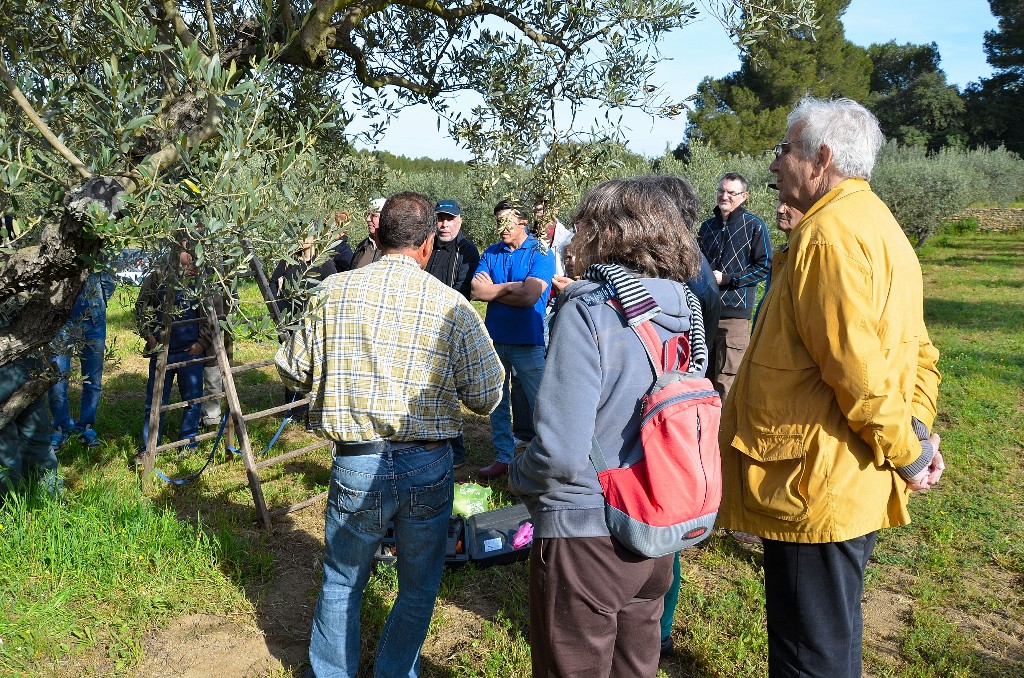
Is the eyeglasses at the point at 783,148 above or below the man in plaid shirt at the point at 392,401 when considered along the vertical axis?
above

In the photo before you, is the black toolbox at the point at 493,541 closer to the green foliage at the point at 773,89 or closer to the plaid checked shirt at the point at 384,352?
the plaid checked shirt at the point at 384,352

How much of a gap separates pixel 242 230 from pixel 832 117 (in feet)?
6.86

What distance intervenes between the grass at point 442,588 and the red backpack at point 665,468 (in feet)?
5.48

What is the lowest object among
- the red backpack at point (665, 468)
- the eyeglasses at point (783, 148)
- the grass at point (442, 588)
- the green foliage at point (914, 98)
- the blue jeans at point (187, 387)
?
the grass at point (442, 588)

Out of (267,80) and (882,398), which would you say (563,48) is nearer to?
(267,80)

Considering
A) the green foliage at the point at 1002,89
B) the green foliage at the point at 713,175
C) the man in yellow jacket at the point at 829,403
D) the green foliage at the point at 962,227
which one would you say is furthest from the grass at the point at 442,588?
the green foliage at the point at 1002,89

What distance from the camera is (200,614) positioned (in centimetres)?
393

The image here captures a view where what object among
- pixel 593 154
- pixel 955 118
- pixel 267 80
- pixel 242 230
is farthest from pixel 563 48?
pixel 955 118

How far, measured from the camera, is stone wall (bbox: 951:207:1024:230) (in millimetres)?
31522

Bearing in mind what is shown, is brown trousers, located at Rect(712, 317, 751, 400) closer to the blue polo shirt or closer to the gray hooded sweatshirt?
the blue polo shirt

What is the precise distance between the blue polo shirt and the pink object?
1.77 metres

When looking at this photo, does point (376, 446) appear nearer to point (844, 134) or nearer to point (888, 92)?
Answer: point (844, 134)

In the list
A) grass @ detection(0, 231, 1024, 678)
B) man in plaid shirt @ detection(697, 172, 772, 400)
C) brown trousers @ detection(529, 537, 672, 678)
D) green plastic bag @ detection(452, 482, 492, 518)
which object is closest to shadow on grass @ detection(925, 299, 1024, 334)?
grass @ detection(0, 231, 1024, 678)

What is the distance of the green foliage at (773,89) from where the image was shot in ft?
138
